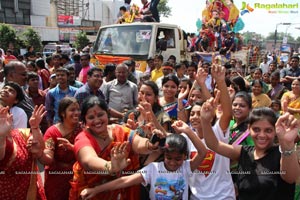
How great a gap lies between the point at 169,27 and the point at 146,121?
18.5ft

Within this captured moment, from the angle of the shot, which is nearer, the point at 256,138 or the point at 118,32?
the point at 256,138

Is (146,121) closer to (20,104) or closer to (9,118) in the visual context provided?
(9,118)

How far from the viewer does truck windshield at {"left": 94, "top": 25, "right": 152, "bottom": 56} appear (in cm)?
718

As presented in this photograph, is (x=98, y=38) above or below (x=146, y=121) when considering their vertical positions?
above

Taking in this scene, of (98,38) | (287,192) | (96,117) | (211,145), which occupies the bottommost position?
(287,192)

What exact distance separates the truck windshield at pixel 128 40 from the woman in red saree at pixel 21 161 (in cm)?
528

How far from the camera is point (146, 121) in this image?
2393mm

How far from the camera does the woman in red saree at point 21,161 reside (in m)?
1.92

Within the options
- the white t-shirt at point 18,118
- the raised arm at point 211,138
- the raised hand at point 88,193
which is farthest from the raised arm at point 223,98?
the white t-shirt at point 18,118

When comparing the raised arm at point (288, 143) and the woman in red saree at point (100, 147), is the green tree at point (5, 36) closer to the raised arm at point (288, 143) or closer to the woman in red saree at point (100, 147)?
the woman in red saree at point (100, 147)

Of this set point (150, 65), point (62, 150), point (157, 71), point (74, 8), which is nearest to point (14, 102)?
point (62, 150)

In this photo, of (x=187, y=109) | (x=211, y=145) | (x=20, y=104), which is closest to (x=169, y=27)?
(x=187, y=109)

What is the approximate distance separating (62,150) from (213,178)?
108 cm

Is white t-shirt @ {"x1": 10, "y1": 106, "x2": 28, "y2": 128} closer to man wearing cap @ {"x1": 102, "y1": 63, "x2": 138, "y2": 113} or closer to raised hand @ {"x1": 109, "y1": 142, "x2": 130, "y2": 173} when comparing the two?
raised hand @ {"x1": 109, "y1": 142, "x2": 130, "y2": 173}
